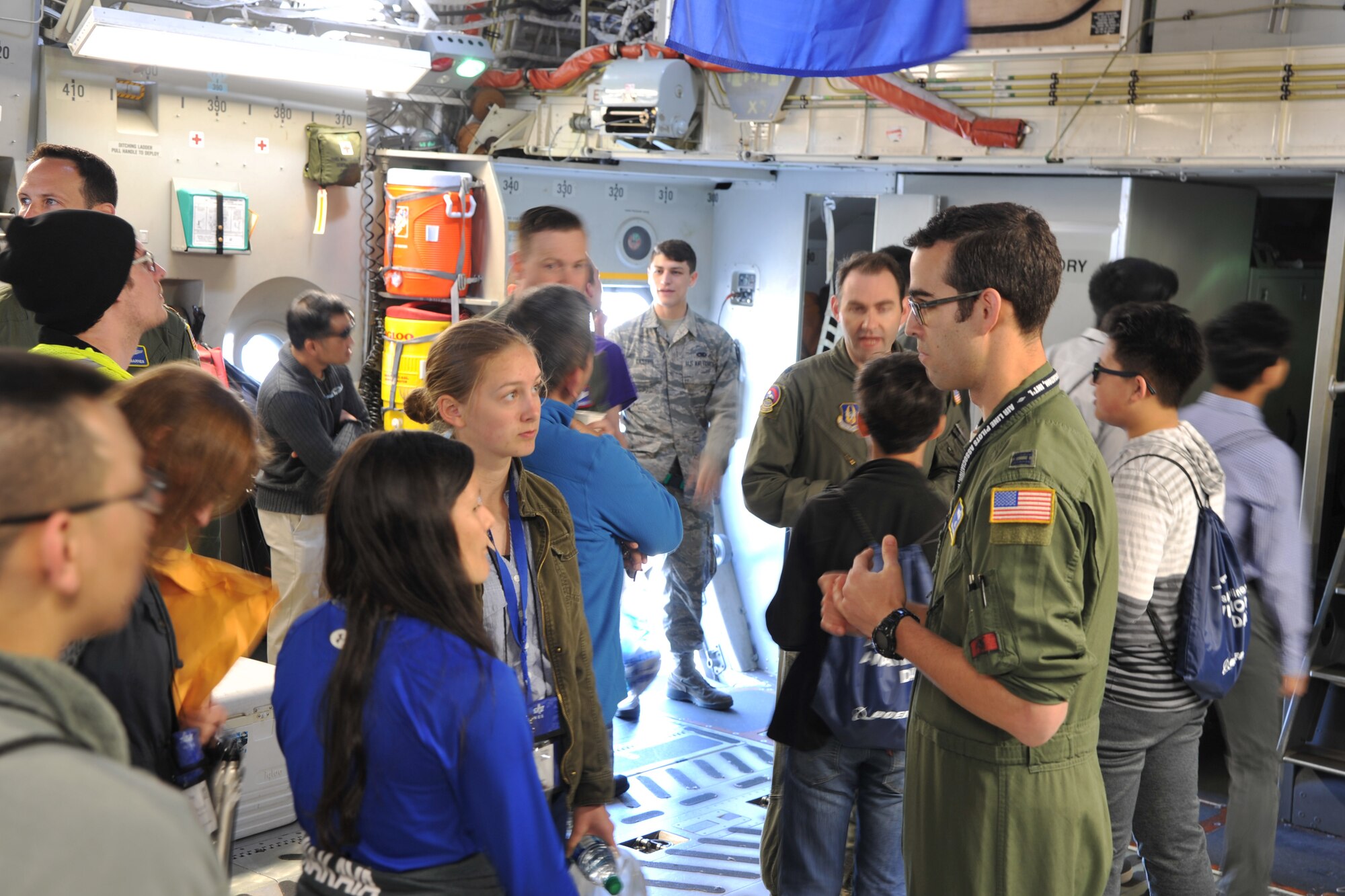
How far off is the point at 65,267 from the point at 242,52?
317cm

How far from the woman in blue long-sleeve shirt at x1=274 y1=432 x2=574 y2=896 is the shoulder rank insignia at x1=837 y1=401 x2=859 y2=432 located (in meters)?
2.32

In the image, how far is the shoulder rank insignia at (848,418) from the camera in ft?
13.6

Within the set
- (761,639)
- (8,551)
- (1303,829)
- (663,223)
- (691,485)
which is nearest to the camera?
(8,551)

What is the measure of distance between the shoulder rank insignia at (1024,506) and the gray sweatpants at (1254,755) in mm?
1916

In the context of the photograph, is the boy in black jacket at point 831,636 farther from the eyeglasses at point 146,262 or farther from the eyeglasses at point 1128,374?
the eyeglasses at point 146,262

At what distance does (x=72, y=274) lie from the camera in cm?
295

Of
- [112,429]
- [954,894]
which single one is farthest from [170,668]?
[954,894]

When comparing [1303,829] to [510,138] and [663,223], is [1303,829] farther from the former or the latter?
[510,138]

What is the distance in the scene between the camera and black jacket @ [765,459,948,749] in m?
3.02

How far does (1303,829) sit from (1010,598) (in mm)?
4028

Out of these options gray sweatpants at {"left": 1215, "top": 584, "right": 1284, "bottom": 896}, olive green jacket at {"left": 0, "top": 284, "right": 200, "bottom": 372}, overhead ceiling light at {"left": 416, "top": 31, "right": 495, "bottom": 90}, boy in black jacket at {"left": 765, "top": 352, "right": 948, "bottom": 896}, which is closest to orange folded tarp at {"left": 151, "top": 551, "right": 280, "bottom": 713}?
boy in black jacket at {"left": 765, "top": 352, "right": 948, "bottom": 896}

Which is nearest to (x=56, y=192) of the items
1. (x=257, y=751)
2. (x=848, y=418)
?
(x=257, y=751)

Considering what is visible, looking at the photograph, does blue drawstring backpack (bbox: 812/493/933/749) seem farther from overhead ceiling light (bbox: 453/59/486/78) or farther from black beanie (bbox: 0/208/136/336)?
overhead ceiling light (bbox: 453/59/486/78)

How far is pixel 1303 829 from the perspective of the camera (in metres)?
5.20
